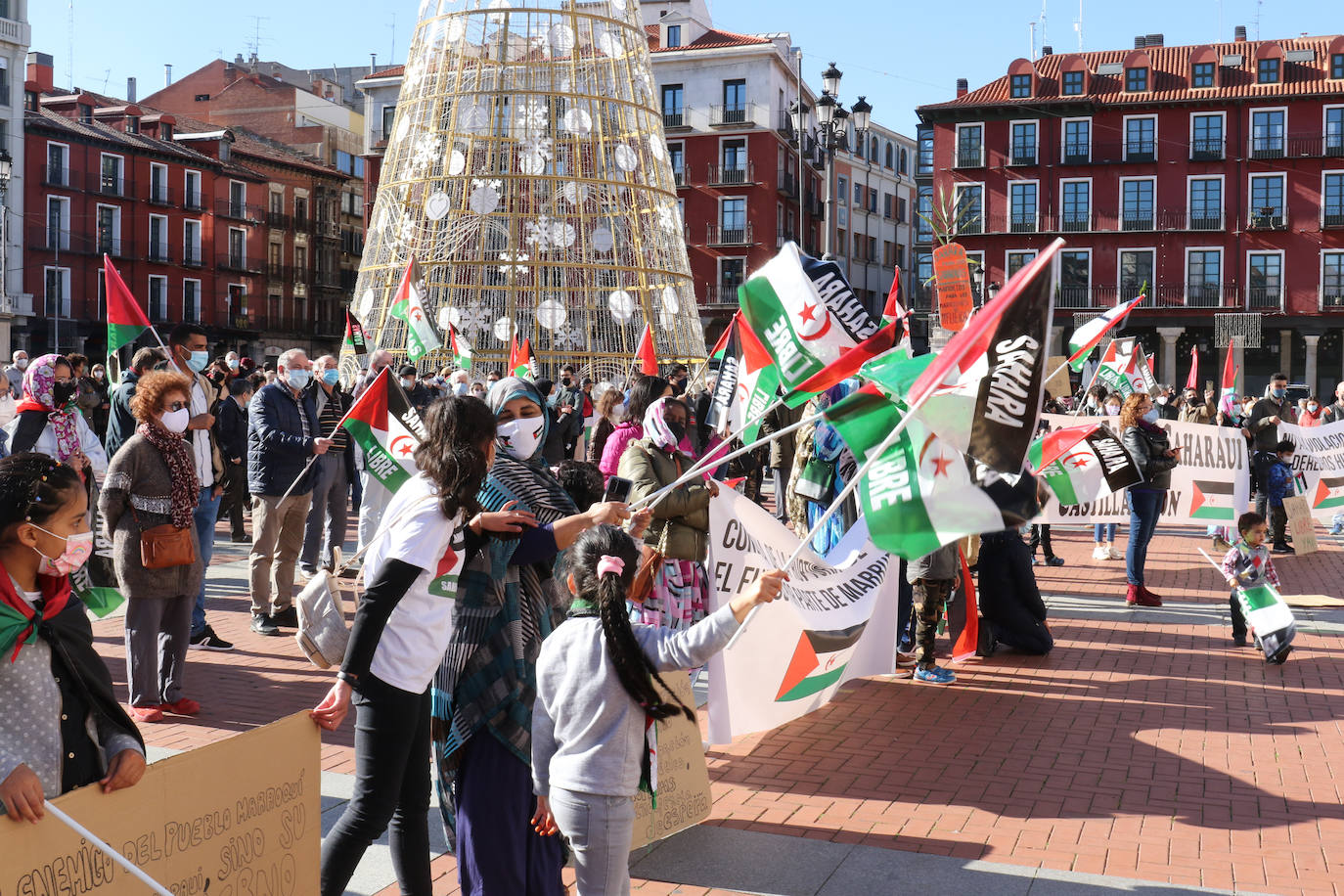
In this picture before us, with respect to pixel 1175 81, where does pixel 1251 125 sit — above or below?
below

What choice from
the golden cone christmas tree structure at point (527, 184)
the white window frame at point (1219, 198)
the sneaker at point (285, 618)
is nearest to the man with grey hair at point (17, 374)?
the golden cone christmas tree structure at point (527, 184)

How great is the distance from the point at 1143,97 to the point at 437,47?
3955 cm

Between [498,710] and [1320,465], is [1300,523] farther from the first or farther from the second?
[498,710]

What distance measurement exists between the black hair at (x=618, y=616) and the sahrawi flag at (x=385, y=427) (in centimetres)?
367

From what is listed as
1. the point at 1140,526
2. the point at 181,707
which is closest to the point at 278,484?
the point at 181,707

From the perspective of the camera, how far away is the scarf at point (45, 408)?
925cm

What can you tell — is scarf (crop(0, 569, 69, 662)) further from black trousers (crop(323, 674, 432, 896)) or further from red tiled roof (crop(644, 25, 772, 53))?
red tiled roof (crop(644, 25, 772, 53))

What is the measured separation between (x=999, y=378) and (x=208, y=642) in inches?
242

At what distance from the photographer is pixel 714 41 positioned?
5484 cm

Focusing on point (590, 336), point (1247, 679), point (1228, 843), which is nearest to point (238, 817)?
point (1228, 843)

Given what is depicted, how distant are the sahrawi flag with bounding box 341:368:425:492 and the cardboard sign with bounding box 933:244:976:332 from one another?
16.1 feet

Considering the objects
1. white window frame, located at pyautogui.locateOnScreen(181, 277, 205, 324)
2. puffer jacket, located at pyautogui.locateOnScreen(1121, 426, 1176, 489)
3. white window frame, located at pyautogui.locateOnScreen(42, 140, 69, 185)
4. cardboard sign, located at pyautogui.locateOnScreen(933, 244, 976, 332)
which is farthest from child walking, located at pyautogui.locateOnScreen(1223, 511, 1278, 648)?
white window frame, located at pyautogui.locateOnScreen(181, 277, 205, 324)

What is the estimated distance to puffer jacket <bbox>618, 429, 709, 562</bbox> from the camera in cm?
664

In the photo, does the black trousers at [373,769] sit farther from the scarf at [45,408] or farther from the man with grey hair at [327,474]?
the scarf at [45,408]
